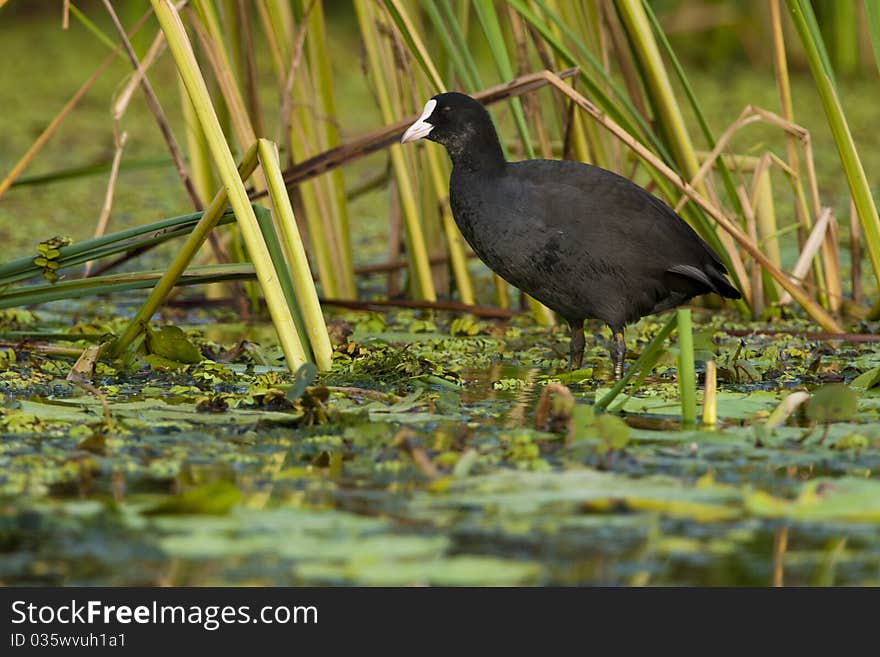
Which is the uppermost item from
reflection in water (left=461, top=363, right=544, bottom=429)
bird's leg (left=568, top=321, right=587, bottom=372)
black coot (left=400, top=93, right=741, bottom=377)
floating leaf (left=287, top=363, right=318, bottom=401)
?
black coot (left=400, top=93, right=741, bottom=377)

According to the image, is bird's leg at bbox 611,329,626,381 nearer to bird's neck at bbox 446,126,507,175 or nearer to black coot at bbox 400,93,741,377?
black coot at bbox 400,93,741,377

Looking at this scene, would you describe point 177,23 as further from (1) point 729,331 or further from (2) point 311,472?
(1) point 729,331

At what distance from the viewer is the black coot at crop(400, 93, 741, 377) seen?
4.07m

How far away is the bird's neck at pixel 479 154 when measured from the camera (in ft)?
13.7

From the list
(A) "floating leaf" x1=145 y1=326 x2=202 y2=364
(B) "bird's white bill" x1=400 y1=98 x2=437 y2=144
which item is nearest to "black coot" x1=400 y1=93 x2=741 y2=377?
(B) "bird's white bill" x1=400 y1=98 x2=437 y2=144

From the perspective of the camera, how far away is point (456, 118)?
13.9ft

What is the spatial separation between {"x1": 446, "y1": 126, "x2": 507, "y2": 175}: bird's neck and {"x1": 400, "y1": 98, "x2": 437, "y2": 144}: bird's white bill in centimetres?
11

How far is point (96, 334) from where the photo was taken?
440cm

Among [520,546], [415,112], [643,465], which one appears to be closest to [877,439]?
[643,465]

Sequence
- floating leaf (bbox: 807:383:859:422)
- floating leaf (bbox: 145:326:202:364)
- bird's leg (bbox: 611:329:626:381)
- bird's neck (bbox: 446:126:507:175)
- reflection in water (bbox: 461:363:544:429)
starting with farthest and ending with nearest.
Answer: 1. bird's leg (bbox: 611:329:626:381)
2. bird's neck (bbox: 446:126:507:175)
3. floating leaf (bbox: 145:326:202:364)
4. reflection in water (bbox: 461:363:544:429)
5. floating leaf (bbox: 807:383:859:422)

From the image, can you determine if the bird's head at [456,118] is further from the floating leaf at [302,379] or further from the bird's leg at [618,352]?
the floating leaf at [302,379]

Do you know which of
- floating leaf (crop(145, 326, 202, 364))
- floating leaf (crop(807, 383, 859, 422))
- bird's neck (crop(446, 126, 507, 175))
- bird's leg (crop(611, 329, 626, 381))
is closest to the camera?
floating leaf (crop(807, 383, 859, 422))

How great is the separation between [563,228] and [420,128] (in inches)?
21.3

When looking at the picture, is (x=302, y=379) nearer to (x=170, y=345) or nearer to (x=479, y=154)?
(x=170, y=345)
